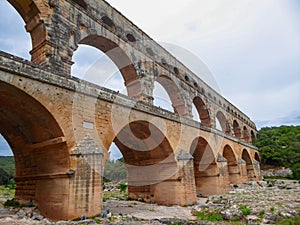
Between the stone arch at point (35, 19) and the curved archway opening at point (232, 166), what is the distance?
52.7 feet

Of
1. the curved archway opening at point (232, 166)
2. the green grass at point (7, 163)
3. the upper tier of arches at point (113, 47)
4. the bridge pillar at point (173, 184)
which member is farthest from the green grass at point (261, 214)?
the green grass at point (7, 163)

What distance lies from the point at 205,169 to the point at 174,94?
5702 mm

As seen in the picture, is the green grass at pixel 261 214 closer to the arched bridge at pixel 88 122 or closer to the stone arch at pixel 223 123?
the arched bridge at pixel 88 122

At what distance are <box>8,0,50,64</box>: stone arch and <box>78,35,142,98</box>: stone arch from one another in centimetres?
359

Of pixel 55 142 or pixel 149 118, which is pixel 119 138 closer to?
pixel 149 118

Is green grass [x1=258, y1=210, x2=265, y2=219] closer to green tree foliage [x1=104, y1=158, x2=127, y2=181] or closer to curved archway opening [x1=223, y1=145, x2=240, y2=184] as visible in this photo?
curved archway opening [x1=223, y1=145, x2=240, y2=184]

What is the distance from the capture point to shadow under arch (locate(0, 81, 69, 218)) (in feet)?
24.0

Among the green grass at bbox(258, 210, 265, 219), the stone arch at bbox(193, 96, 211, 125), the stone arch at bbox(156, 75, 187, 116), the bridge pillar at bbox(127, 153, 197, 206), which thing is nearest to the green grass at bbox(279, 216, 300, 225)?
the green grass at bbox(258, 210, 265, 219)

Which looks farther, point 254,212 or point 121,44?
point 121,44

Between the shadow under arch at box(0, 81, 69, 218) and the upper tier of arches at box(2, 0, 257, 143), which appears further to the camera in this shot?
the upper tier of arches at box(2, 0, 257, 143)

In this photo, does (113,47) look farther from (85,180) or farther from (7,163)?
(7,163)

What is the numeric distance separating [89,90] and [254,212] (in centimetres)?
712

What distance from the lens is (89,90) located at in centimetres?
868

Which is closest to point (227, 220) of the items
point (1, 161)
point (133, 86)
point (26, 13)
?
point (133, 86)
